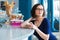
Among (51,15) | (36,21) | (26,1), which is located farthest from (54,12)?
(36,21)

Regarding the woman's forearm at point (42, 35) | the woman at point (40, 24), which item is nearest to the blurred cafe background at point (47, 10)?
the woman at point (40, 24)

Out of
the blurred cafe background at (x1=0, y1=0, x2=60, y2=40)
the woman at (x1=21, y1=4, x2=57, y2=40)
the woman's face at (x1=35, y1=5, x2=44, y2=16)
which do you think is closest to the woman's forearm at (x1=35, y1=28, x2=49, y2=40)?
the woman at (x1=21, y1=4, x2=57, y2=40)

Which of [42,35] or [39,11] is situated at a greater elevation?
[39,11]

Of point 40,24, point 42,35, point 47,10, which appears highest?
point 47,10

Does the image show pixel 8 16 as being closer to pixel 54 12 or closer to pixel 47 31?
pixel 47 31

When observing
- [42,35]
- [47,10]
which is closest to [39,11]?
[42,35]

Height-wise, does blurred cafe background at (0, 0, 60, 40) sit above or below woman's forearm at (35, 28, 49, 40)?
above

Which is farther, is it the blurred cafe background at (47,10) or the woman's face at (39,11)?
the blurred cafe background at (47,10)

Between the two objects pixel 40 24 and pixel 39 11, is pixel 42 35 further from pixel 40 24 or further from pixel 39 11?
pixel 39 11

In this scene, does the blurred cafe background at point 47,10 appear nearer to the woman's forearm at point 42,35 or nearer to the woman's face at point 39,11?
the woman's face at point 39,11

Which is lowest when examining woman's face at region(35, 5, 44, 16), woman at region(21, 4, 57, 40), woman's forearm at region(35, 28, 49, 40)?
woman's forearm at region(35, 28, 49, 40)

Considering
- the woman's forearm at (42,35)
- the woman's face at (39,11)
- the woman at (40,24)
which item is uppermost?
the woman's face at (39,11)

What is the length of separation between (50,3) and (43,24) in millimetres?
1569

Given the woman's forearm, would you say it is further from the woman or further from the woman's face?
the woman's face
